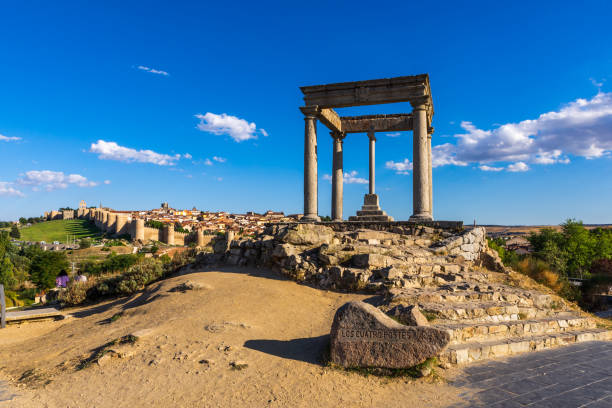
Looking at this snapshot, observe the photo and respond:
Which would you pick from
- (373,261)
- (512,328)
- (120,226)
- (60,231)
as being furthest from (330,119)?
(60,231)

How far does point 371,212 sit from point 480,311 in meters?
9.52

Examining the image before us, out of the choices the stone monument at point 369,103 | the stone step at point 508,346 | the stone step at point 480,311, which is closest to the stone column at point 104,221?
the stone monument at point 369,103

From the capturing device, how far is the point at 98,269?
49094 mm

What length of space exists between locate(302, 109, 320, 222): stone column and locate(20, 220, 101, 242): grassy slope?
331 ft

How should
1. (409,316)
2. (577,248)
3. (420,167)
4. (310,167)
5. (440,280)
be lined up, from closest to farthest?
(409,316) < (440,280) < (420,167) < (310,167) < (577,248)

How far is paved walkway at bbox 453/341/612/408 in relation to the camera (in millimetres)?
4926

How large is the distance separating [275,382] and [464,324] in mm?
3879

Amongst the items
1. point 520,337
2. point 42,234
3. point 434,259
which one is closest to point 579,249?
point 434,259

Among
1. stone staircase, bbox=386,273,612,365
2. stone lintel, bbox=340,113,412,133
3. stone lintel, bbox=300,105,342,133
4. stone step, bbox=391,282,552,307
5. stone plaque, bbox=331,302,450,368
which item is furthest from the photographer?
stone lintel, bbox=340,113,412,133

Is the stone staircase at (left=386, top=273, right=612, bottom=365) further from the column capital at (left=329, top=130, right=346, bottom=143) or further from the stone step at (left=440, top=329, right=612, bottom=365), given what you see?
the column capital at (left=329, top=130, right=346, bottom=143)

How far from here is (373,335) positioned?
5.96 m

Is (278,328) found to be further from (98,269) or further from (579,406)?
(98,269)

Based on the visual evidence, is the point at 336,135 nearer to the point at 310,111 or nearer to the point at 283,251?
the point at 310,111

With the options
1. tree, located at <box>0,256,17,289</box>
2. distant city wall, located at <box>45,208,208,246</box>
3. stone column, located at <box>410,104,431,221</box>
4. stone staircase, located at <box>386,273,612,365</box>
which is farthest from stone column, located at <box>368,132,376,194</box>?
distant city wall, located at <box>45,208,208,246</box>
